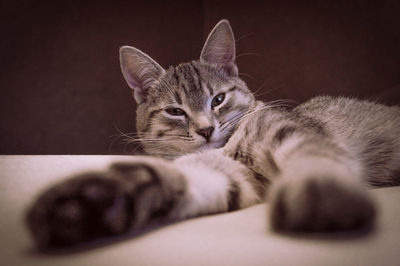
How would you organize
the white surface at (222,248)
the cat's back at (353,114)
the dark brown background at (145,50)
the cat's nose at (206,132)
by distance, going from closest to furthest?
the white surface at (222,248) → the cat's nose at (206,132) → the cat's back at (353,114) → the dark brown background at (145,50)

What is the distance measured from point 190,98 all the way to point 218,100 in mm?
100

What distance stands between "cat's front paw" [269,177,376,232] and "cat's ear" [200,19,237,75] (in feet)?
2.93

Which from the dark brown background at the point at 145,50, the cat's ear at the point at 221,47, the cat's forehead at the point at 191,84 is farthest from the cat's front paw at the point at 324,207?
the dark brown background at the point at 145,50

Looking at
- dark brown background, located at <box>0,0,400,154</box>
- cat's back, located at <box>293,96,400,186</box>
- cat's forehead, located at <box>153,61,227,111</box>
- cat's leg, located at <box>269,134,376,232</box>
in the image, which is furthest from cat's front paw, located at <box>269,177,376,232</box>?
dark brown background, located at <box>0,0,400,154</box>

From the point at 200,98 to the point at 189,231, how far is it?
664 mm

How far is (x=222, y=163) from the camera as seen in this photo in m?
0.84

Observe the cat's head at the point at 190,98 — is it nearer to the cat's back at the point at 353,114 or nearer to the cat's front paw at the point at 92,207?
the cat's back at the point at 353,114

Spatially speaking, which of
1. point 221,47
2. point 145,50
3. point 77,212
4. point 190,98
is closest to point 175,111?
point 190,98

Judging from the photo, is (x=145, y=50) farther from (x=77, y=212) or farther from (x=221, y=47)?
(x=77, y=212)

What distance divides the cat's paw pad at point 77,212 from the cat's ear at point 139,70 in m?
0.85

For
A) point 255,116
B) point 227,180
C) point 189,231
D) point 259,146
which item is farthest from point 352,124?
point 189,231

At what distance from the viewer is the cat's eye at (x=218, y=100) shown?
1150mm

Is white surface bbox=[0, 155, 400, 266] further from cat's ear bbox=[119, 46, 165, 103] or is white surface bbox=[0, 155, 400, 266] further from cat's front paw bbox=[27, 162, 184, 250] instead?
cat's ear bbox=[119, 46, 165, 103]

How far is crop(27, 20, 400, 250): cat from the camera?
438 mm
